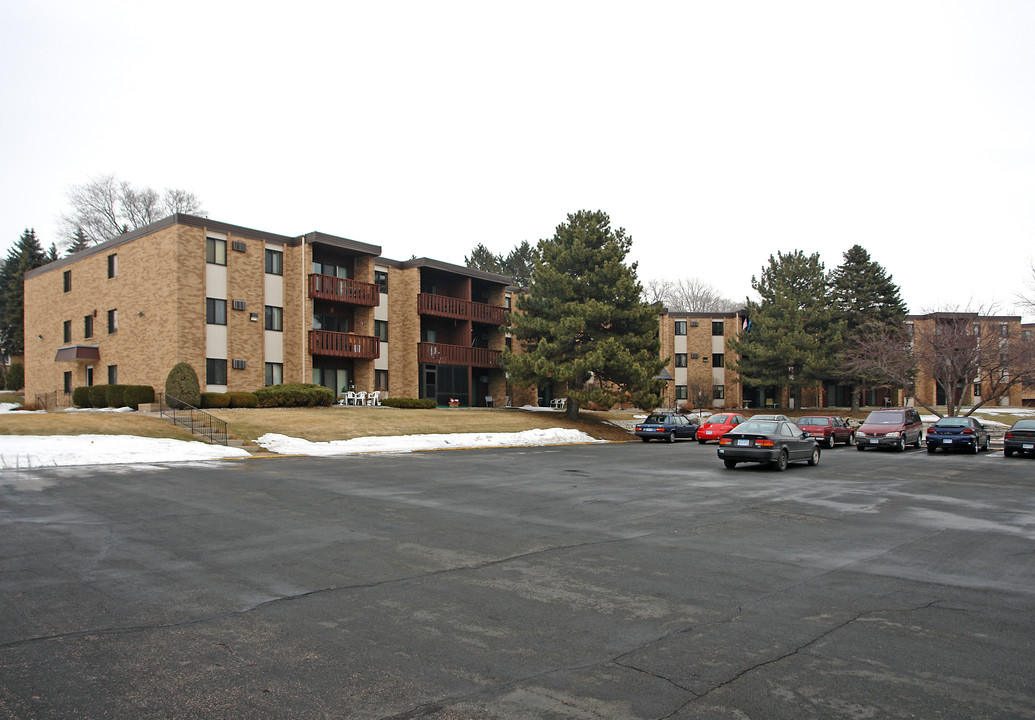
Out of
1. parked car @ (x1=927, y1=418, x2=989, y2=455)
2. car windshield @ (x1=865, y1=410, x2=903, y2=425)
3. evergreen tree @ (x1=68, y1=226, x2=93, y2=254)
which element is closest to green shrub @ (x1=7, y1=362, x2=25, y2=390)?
evergreen tree @ (x1=68, y1=226, x2=93, y2=254)

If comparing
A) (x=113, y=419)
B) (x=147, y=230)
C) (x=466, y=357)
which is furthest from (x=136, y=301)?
(x=466, y=357)

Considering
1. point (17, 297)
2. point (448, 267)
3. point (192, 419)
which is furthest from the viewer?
point (17, 297)

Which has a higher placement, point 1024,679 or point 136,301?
point 136,301

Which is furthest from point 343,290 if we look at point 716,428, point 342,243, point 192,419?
point 716,428

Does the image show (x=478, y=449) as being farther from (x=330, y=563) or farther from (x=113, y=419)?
(x=330, y=563)

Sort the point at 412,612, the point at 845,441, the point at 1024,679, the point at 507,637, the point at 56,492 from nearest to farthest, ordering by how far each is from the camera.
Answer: the point at 1024,679 < the point at 507,637 < the point at 412,612 < the point at 56,492 < the point at 845,441

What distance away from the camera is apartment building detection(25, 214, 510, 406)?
31.8 meters

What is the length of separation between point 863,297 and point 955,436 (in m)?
31.6

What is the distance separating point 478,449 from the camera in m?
26.3

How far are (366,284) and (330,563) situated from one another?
1224 inches

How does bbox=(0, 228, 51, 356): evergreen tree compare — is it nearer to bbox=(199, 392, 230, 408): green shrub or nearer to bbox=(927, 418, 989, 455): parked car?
bbox=(199, 392, 230, 408): green shrub

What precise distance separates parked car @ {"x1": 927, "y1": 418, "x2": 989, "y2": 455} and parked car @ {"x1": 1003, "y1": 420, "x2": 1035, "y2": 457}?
1552 millimetres

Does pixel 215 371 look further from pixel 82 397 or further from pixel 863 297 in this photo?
pixel 863 297

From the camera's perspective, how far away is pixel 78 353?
114 ft
